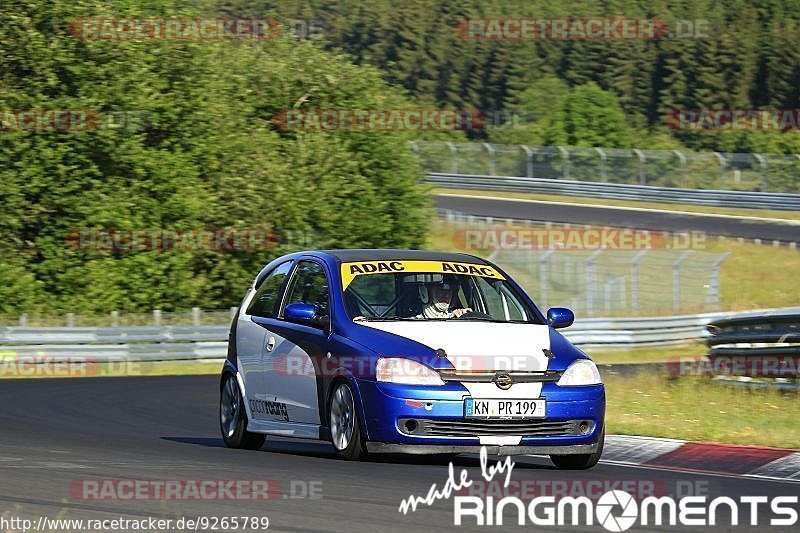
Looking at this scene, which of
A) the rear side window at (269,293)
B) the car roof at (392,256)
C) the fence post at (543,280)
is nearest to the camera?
the car roof at (392,256)

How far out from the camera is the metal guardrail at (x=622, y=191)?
5350cm

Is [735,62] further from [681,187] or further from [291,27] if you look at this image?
[291,27]

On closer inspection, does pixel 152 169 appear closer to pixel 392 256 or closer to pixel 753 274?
pixel 753 274

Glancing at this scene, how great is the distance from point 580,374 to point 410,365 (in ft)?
3.97

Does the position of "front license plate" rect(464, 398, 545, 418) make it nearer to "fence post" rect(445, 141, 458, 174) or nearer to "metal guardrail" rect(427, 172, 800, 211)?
"metal guardrail" rect(427, 172, 800, 211)

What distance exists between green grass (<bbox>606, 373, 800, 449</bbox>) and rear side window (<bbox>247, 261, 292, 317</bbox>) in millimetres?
3300

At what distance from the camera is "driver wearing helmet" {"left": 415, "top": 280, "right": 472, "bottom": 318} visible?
1141cm

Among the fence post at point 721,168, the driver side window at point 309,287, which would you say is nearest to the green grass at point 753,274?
the fence post at point 721,168

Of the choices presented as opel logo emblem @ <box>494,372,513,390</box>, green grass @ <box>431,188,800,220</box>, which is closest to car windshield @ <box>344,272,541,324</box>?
opel logo emblem @ <box>494,372,513,390</box>

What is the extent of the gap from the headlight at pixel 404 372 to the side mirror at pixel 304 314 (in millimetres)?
997

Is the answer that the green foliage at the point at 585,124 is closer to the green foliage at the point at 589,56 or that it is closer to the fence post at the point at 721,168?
the green foliage at the point at 589,56

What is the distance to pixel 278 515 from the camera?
7.79 metres

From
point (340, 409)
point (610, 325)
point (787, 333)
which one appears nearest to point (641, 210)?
point (610, 325)

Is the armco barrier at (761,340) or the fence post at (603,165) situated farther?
the fence post at (603,165)
